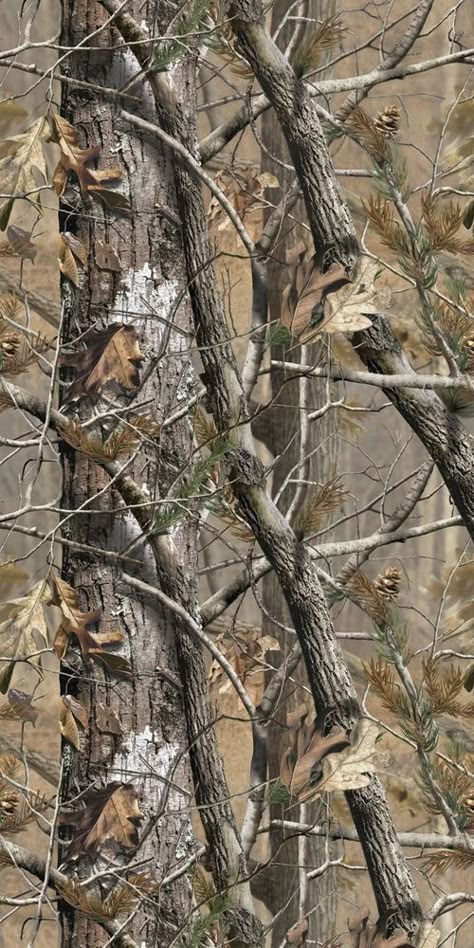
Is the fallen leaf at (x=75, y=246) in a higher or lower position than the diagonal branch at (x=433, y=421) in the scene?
higher

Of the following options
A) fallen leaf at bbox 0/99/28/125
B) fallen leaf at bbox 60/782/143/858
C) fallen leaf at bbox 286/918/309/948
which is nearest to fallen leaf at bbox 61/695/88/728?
fallen leaf at bbox 60/782/143/858

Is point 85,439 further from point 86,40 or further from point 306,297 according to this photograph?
point 86,40

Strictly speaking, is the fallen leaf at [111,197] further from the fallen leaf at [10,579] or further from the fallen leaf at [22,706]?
the fallen leaf at [10,579]

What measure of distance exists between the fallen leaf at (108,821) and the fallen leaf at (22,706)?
0.22m

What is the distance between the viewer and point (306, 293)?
1.93 metres

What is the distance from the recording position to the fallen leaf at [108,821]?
2.01 metres

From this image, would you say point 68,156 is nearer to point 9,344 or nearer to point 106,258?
point 106,258

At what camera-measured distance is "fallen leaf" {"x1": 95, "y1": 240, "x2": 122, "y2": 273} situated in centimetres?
209

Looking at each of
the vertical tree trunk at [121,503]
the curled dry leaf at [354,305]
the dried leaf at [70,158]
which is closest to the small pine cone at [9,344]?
the vertical tree trunk at [121,503]

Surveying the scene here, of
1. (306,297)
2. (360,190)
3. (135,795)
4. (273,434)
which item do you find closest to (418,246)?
(306,297)

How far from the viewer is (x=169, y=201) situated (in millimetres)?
2125

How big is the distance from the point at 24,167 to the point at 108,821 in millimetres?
1033

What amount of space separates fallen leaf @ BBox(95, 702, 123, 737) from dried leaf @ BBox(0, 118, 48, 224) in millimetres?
788

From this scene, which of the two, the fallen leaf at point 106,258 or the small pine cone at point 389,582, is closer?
the fallen leaf at point 106,258
